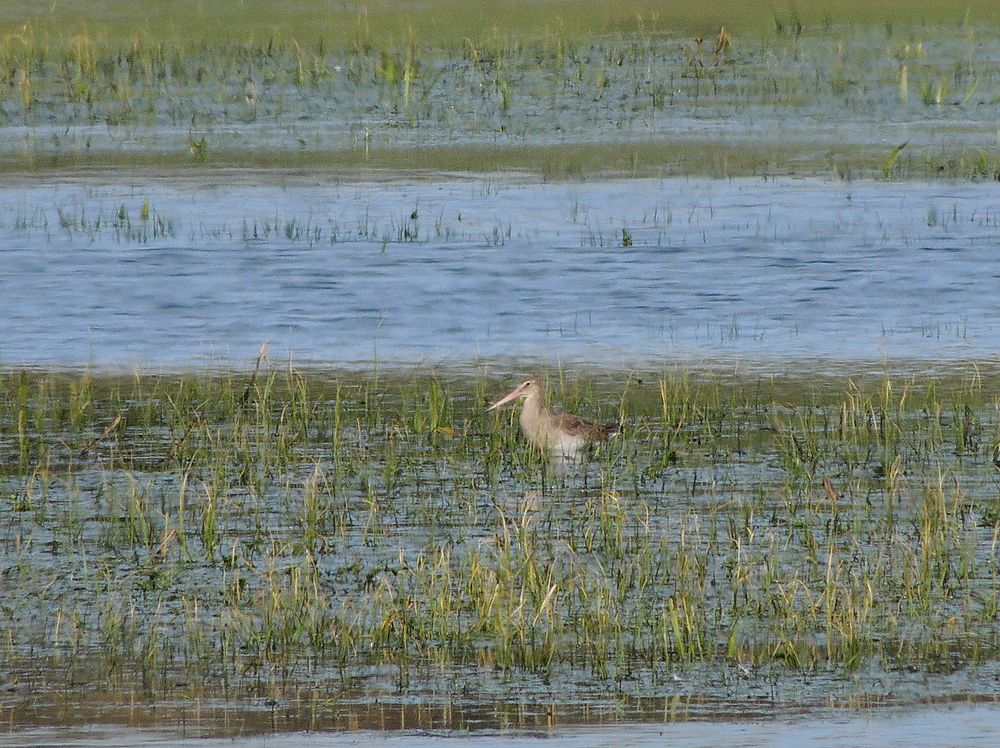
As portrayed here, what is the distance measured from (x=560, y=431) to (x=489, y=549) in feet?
7.04

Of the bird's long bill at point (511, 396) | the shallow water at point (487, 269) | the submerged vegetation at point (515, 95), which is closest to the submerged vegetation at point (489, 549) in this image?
the bird's long bill at point (511, 396)

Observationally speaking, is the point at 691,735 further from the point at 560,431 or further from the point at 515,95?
the point at 515,95

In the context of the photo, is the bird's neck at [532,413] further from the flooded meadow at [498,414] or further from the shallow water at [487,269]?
the shallow water at [487,269]

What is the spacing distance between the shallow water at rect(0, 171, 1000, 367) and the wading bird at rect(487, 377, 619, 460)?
9.40 ft

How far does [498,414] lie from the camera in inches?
449

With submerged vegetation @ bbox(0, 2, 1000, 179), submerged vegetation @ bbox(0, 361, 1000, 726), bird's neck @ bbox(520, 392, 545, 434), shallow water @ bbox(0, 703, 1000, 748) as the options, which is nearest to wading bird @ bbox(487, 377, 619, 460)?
bird's neck @ bbox(520, 392, 545, 434)

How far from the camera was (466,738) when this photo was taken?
254 inches

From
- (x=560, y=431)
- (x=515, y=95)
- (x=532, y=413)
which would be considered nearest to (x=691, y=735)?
(x=560, y=431)

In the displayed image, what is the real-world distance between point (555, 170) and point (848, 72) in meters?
8.32

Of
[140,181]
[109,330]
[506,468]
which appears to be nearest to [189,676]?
[506,468]

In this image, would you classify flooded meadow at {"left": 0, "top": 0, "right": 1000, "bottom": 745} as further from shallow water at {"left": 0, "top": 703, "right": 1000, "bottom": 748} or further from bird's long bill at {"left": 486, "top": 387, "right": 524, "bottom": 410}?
bird's long bill at {"left": 486, "top": 387, "right": 524, "bottom": 410}

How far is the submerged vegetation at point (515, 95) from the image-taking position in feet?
78.6

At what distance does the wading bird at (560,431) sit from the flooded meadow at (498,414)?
9cm

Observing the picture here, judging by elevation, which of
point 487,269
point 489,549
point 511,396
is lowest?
point 489,549
